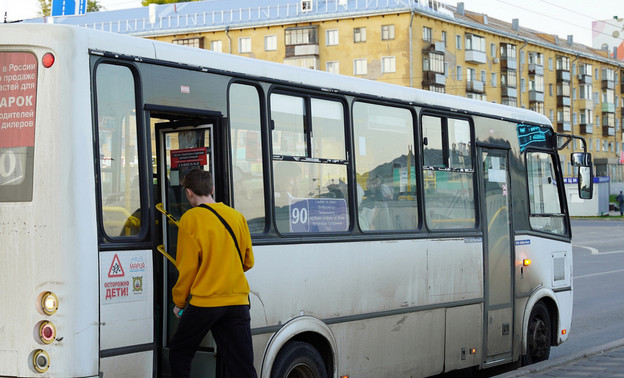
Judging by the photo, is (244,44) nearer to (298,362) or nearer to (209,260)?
(298,362)

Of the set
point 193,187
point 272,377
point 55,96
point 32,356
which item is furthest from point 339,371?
point 55,96

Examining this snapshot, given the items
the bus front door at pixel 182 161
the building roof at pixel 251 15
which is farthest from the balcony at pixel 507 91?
the bus front door at pixel 182 161

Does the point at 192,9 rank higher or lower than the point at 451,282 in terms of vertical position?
higher

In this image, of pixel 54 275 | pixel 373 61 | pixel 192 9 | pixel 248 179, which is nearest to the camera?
pixel 54 275

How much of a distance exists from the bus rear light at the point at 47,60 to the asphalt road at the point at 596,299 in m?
7.84

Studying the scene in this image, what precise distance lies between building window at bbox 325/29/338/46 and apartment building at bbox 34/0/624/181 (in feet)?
0.25

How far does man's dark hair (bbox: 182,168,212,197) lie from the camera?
20.6ft

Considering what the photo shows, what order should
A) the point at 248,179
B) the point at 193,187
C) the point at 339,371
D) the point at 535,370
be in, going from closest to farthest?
the point at 193,187 → the point at 248,179 → the point at 339,371 → the point at 535,370

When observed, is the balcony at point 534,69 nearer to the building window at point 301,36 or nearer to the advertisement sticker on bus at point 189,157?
the building window at point 301,36

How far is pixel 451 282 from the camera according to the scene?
9.07 meters

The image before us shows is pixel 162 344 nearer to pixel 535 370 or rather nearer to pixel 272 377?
pixel 272 377

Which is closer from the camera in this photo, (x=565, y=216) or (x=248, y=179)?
(x=248, y=179)

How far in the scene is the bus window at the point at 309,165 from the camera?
726 cm

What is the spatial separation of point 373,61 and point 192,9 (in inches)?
701
